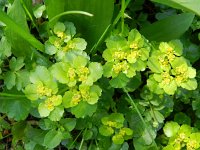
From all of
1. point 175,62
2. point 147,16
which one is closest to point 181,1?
point 175,62

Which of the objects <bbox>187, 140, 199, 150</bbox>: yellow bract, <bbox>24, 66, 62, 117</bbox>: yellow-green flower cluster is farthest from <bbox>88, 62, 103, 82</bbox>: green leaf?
<bbox>187, 140, 199, 150</bbox>: yellow bract

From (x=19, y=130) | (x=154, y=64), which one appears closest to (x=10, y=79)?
(x=19, y=130)

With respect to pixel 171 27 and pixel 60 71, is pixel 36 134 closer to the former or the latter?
pixel 60 71

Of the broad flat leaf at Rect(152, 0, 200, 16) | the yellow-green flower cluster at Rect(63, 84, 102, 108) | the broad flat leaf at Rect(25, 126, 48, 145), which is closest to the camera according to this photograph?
the broad flat leaf at Rect(152, 0, 200, 16)

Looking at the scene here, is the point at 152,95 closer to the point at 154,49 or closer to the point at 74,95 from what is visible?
the point at 154,49

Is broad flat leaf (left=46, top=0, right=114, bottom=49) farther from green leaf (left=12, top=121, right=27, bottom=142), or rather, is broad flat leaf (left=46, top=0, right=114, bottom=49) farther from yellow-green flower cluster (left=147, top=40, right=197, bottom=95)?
green leaf (left=12, top=121, right=27, bottom=142)
